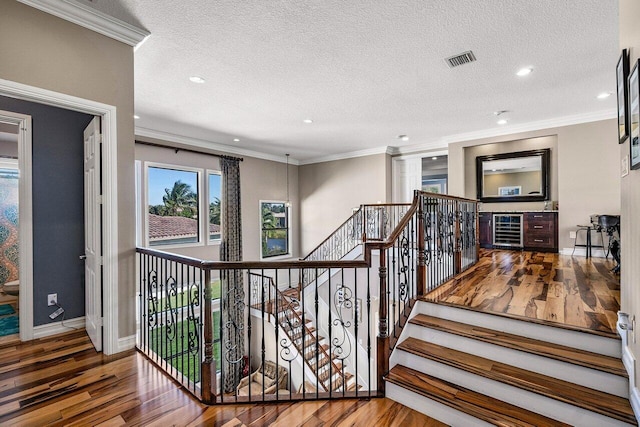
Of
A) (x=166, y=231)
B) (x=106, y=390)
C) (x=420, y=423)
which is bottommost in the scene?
(x=420, y=423)

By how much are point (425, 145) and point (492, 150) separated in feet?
4.85

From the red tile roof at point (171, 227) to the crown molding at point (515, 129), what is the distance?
18.1 ft

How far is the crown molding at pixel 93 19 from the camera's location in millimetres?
2238

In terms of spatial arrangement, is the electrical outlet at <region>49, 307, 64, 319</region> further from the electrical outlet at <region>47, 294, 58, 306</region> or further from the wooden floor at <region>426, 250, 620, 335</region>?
the wooden floor at <region>426, 250, 620, 335</region>

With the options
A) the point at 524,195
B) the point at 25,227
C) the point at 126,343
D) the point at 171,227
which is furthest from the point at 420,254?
the point at 171,227

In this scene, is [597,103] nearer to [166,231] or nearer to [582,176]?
[582,176]

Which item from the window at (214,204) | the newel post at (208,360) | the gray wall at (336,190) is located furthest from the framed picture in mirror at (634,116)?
the window at (214,204)

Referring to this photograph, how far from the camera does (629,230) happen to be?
183 centimetres

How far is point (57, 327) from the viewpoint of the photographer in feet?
Result: 10.3

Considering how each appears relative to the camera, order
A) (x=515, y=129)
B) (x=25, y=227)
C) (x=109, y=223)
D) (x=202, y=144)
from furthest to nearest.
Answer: (x=202, y=144) → (x=515, y=129) → (x=25, y=227) → (x=109, y=223)

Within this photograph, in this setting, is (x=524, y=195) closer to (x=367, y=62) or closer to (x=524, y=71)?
(x=524, y=71)

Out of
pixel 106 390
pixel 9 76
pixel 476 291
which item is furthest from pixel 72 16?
pixel 476 291

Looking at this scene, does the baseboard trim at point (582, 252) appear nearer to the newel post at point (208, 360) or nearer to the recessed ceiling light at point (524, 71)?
the recessed ceiling light at point (524, 71)

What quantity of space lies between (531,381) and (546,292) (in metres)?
1.46
